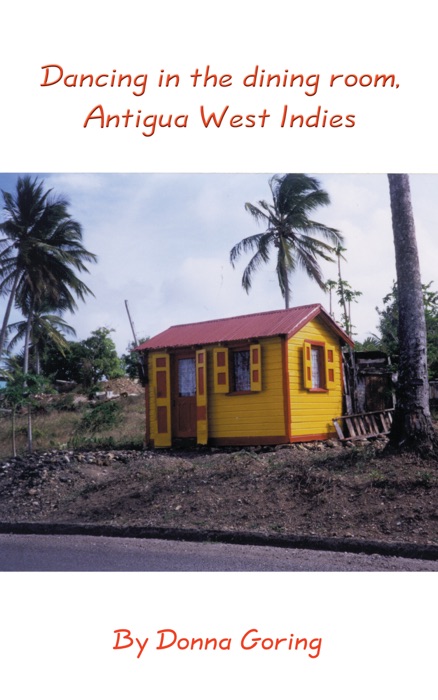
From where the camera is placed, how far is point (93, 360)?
37.8 metres

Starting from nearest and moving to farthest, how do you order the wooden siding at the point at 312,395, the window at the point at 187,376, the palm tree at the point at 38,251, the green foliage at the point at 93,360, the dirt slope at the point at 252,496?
the dirt slope at the point at 252,496
the wooden siding at the point at 312,395
the window at the point at 187,376
the palm tree at the point at 38,251
the green foliage at the point at 93,360

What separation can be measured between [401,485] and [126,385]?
2919 cm

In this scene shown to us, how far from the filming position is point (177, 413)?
1639 centimetres

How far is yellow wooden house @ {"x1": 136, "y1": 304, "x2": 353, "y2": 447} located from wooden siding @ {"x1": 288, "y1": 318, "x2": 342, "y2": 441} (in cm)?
2

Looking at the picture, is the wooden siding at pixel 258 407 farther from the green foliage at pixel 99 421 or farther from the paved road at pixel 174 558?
the paved road at pixel 174 558

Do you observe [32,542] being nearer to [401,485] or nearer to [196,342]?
[401,485]

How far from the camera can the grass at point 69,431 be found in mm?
17641

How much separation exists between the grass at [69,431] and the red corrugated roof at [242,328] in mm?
2965

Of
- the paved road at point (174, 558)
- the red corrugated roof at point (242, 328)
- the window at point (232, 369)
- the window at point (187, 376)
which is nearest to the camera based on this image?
the paved road at point (174, 558)

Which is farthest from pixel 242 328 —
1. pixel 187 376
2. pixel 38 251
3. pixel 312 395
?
pixel 38 251

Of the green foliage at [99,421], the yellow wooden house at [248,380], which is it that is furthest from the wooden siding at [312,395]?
the green foliage at [99,421]

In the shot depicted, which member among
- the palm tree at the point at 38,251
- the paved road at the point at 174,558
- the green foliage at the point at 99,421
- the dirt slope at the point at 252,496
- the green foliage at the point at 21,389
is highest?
the palm tree at the point at 38,251

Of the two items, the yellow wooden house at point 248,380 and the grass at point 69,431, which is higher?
the yellow wooden house at point 248,380
